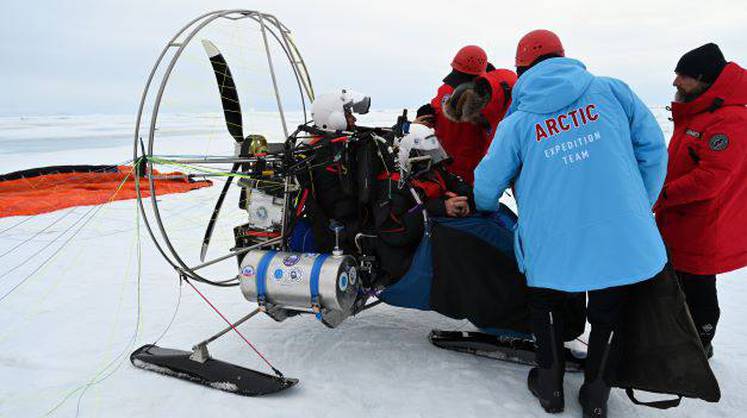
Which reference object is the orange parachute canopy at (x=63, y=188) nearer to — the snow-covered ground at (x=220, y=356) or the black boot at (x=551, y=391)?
the snow-covered ground at (x=220, y=356)

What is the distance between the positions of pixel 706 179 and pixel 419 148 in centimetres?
166

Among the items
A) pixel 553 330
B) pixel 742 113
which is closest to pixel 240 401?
pixel 553 330

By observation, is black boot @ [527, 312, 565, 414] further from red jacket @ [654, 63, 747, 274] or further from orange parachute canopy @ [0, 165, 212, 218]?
orange parachute canopy @ [0, 165, 212, 218]

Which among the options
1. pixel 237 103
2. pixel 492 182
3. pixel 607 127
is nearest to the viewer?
pixel 607 127

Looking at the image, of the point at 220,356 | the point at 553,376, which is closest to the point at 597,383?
the point at 553,376

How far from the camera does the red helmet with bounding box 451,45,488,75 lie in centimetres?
387

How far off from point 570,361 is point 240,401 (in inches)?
79.9

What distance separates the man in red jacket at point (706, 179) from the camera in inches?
109

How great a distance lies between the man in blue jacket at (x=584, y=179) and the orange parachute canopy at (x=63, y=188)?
558cm

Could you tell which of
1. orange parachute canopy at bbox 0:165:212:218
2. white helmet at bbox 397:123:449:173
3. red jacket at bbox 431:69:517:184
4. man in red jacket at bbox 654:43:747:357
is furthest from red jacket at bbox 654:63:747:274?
orange parachute canopy at bbox 0:165:212:218

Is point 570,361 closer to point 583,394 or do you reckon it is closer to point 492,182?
point 583,394

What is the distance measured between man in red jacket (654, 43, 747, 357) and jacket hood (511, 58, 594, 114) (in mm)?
994

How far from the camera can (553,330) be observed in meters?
2.64

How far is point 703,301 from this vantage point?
3.02 meters
